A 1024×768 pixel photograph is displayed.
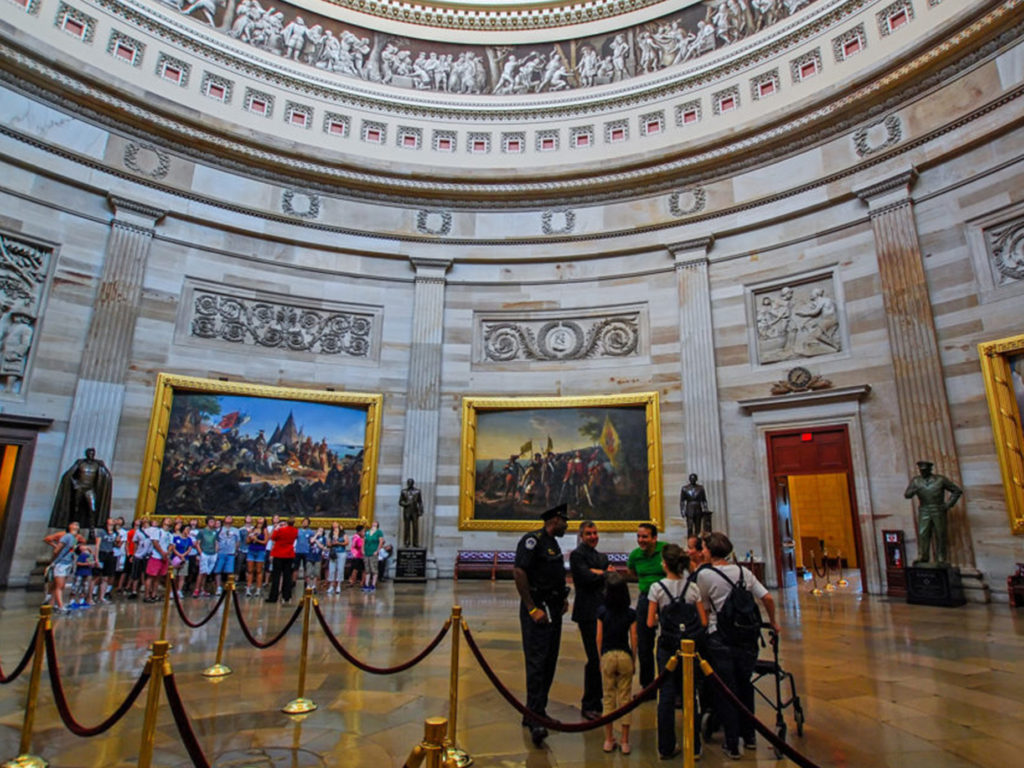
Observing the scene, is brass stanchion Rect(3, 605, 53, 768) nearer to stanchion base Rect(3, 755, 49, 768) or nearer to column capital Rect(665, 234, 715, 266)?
stanchion base Rect(3, 755, 49, 768)

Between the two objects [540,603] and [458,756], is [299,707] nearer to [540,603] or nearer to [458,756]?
[458,756]

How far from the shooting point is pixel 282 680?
19.4 feet

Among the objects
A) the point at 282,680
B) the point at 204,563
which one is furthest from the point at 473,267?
the point at 282,680

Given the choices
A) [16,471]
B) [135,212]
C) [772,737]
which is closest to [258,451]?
[16,471]

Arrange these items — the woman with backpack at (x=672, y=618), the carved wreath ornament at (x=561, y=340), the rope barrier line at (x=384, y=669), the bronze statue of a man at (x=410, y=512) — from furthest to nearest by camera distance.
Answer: the carved wreath ornament at (x=561, y=340) < the bronze statue of a man at (x=410, y=512) < the rope barrier line at (x=384, y=669) < the woman with backpack at (x=672, y=618)

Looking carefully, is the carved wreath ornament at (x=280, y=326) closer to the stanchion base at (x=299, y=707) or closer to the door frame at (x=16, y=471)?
the door frame at (x=16, y=471)

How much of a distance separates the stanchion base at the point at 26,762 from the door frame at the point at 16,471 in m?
11.9

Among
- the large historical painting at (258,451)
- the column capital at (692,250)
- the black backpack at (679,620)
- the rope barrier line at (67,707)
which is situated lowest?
the rope barrier line at (67,707)

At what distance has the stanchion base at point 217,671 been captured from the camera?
19.7 ft

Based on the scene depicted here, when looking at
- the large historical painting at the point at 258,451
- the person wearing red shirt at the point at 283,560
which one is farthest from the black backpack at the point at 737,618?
the large historical painting at the point at 258,451

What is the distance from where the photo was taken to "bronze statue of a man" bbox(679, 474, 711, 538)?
14312 mm

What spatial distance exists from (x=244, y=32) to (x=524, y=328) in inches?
511

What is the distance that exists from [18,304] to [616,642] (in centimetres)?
1607

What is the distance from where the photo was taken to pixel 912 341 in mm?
13195
